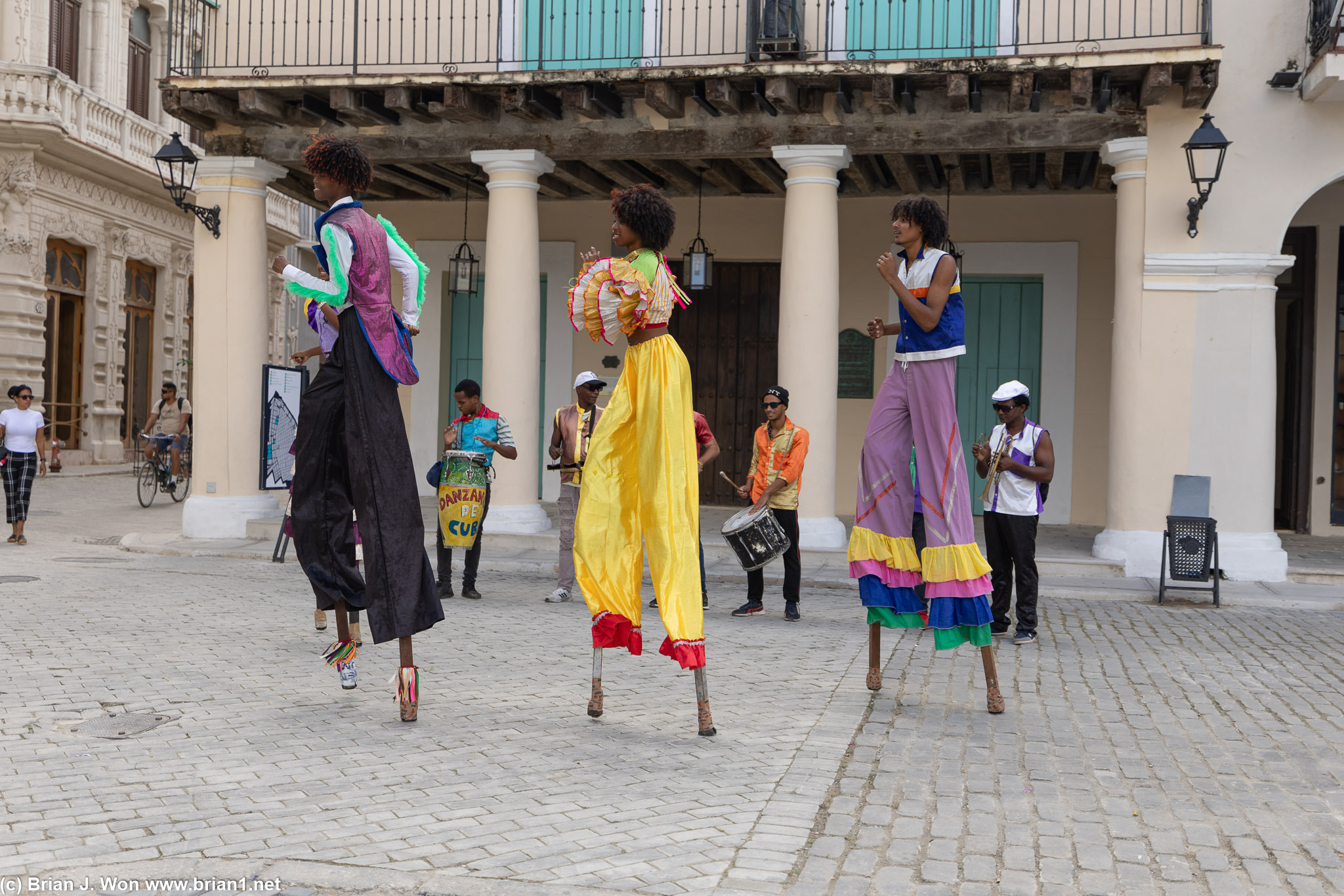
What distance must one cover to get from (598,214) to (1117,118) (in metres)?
6.71

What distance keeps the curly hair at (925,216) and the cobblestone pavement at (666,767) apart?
2122 millimetres

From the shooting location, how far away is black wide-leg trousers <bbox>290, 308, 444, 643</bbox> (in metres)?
4.87

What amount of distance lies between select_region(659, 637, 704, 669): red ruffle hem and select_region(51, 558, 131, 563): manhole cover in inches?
317

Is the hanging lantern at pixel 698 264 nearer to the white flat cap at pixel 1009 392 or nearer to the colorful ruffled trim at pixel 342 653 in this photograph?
the white flat cap at pixel 1009 392

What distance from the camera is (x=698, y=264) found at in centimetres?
1356

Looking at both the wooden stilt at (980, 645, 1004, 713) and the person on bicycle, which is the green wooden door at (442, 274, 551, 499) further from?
the wooden stilt at (980, 645, 1004, 713)

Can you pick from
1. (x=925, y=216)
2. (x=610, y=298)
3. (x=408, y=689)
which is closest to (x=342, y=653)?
(x=408, y=689)

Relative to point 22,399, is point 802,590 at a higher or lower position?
lower

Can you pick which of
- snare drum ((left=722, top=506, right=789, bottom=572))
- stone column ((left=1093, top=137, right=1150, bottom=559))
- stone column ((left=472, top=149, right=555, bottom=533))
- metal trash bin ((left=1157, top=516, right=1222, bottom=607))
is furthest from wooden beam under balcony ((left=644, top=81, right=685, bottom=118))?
metal trash bin ((left=1157, top=516, right=1222, bottom=607))

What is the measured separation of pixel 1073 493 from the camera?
47.0 ft

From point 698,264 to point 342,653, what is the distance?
8.89 metres

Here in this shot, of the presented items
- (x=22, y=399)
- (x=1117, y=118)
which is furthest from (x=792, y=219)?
(x=22, y=399)

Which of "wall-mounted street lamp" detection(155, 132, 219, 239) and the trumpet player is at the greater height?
"wall-mounted street lamp" detection(155, 132, 219, 239)

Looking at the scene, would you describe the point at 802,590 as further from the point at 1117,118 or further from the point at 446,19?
the point at 446,19
